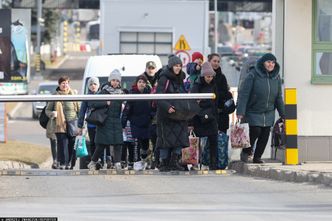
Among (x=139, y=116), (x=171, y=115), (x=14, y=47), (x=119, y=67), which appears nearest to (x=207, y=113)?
(x=171, y=115)

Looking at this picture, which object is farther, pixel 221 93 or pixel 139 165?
pixel 139 165

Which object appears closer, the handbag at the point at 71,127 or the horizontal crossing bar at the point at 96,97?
the horizontal crossing bar at the point at 96,97

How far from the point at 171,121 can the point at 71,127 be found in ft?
11.6

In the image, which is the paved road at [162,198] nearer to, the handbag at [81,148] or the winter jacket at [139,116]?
the winter jacket at [139,116]

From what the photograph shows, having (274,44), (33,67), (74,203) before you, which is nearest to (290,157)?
(274,44)

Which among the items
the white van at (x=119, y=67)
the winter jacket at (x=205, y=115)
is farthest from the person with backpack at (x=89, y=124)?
the winter jacket at (x=205, y=115)

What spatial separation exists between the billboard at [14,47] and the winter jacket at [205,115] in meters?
5.35

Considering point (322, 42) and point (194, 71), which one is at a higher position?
point (322, 42)

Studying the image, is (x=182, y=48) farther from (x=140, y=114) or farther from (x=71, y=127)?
(x=140, y=114)

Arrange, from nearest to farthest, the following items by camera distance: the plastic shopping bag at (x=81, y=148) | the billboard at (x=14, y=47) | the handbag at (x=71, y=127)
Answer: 1. the plastic shopping bag at (x=81, y=148)
2. the handbag at (x=71, y=127)
3. the billboard at (x=14, y=47)

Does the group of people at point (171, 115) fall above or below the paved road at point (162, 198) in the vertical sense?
above

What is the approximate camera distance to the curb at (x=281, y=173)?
13633mm

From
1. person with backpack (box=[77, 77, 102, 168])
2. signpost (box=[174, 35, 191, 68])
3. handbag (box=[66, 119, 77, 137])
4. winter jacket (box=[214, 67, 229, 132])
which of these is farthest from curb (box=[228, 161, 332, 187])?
signpost (box=[174, 35, 191, 68])

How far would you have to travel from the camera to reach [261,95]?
1562 cm
